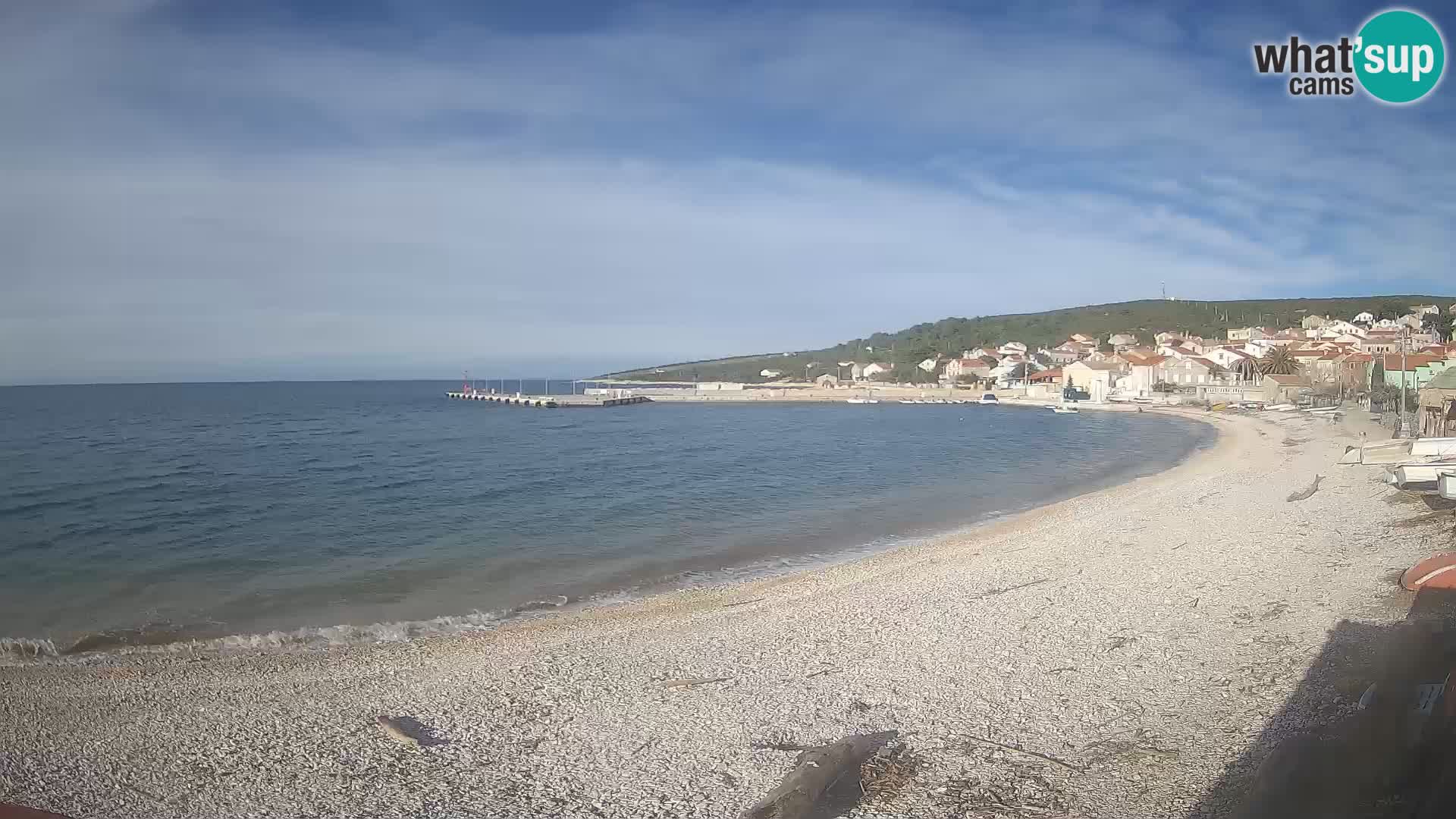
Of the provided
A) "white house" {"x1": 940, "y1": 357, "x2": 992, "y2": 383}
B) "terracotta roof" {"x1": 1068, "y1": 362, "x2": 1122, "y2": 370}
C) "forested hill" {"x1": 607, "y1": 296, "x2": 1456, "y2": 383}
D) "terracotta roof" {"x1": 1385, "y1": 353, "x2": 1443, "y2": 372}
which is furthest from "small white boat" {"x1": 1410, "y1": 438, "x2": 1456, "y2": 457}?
"forested hill" {"x1": 607, "y1": 296, "x2": 1456, "y2": 383}

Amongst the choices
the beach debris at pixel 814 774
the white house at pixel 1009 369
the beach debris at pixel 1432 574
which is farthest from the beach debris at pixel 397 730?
the white house at pixel 1009 369

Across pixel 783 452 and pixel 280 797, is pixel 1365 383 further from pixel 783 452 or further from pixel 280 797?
pixel 280 797

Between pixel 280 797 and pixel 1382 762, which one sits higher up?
pixel 1382 762

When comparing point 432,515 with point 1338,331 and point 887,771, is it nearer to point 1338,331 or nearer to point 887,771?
point 887,771

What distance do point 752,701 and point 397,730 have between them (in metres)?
2.96

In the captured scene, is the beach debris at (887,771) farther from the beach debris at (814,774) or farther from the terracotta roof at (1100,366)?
the terracotta roof at (1100,366)

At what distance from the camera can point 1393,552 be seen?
10.9 m

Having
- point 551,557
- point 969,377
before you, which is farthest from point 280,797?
point 969,377

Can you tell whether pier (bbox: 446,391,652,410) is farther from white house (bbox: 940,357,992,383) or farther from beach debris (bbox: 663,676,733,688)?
beach debris (bbox: 663,676,733,688)

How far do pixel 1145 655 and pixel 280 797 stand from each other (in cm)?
744

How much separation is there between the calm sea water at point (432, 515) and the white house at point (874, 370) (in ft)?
280

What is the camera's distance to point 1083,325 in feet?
501

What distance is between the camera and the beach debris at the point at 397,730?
655 centimetres

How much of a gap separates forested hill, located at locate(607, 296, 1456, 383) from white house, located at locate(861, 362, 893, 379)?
2486mm
